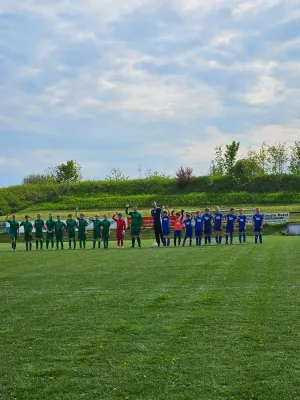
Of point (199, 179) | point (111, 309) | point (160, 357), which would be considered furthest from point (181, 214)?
point (199, 179)

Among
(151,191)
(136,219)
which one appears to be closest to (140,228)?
(136,219)

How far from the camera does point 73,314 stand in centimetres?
897

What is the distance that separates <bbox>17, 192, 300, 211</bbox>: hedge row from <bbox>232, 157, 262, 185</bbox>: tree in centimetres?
432

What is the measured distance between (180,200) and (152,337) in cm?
5692

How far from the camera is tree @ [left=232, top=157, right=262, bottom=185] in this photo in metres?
67.2

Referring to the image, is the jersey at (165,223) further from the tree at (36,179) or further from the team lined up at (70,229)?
the tree at (36,179)

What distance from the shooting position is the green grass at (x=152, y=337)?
5.47 m

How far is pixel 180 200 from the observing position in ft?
210

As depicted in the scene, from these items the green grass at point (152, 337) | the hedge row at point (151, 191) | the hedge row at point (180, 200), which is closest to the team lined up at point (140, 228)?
the green grass at point (152, 337)

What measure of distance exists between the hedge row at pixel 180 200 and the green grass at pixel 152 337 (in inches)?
1878

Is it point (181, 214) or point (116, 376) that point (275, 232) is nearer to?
point (181, 214)

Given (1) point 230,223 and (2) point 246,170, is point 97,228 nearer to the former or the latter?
(1) point 230,223

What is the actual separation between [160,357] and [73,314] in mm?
A: 2902

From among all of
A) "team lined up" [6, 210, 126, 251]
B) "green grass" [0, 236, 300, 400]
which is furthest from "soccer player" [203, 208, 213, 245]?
"green grass" [0, 236, 300, 400]
